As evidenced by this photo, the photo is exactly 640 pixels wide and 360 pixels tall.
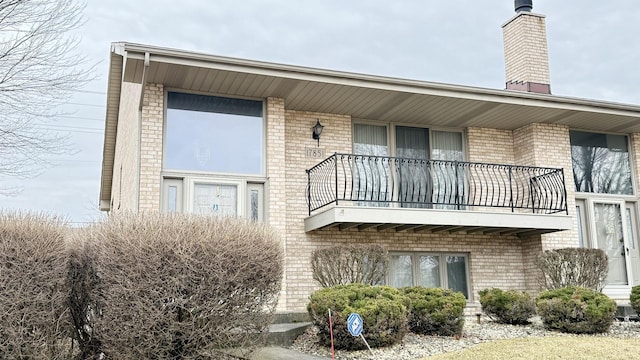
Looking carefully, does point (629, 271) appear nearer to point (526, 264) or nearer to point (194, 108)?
point (526, 264)

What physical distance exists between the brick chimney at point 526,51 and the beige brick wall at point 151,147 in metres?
7.45

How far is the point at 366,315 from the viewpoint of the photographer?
725cm

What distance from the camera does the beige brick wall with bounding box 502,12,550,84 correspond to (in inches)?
515

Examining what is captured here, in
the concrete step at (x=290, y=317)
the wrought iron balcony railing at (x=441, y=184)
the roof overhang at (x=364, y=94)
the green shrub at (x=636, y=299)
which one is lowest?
the concrete step at (x=290, y=317)

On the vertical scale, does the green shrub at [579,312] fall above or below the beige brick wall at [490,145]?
below

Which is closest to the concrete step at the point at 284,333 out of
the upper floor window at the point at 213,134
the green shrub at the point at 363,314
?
the green shrub at the point at 363,314

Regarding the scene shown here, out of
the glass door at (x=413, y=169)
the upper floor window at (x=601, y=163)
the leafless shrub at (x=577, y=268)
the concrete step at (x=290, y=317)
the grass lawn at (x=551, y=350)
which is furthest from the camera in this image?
the upper floor window at (x=601, y=163)

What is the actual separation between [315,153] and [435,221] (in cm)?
248

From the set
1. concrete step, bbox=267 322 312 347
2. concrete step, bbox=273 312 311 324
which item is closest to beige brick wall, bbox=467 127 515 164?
concrete step, bbox=273 312 311 324

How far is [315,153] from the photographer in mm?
11406

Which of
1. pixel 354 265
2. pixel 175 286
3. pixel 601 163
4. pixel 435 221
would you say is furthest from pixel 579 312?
pixel 175 286

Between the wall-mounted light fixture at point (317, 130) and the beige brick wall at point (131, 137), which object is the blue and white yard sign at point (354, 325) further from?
the wall-mounted light fixture at point (317, 130)

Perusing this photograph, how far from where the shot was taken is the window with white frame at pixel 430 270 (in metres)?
11.6

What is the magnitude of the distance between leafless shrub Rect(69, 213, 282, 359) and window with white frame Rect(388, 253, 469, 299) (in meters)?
5.82
